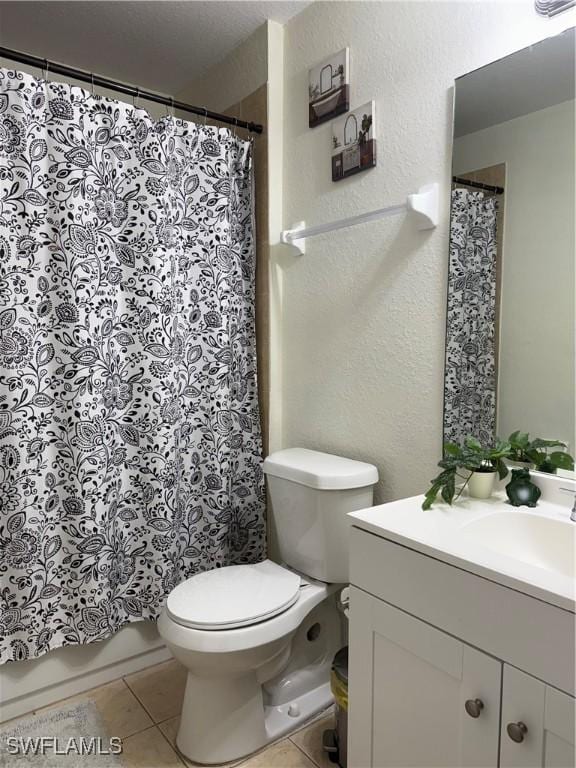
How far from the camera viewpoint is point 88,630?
180 cm

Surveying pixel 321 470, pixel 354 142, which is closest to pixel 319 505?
pixel 321 470

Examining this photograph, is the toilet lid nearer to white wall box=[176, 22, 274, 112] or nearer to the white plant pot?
the white plant pot

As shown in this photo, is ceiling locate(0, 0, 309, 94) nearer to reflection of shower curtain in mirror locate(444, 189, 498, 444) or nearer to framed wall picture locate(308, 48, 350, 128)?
framed wall picture locate(308, 48, 350, 128)

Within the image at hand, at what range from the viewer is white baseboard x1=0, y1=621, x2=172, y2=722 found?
5.61 ft

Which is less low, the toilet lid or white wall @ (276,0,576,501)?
white wall @ (276,0,576,501)

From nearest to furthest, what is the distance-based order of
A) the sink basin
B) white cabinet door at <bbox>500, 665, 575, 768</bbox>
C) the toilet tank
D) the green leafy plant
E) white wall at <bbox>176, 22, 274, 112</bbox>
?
white cabinet door at <bbox>500, 665, 575, 768</bbox> → the sink basin → the green leafy plant → the toilet tank → white wall at <bbox>176, 22, 274, 112</bbox>

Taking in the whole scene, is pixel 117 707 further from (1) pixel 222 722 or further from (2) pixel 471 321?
(2) pixel 471 321

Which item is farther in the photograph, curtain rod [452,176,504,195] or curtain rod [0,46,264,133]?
curtain rod [0,46,264,133]

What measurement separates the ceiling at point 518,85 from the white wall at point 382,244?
4 cm

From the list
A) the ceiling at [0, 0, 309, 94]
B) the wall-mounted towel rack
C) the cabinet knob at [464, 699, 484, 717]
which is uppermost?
the ceiling at [0, 0, 309, 94]

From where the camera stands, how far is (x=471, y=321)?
1.43m

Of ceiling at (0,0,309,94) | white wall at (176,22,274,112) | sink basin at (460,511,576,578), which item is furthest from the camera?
white wall at (176,22,274,112)

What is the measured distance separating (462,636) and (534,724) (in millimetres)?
161

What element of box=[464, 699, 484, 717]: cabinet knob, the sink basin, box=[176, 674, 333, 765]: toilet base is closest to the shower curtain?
box=[176, 674, 333, 765]: toilet base
